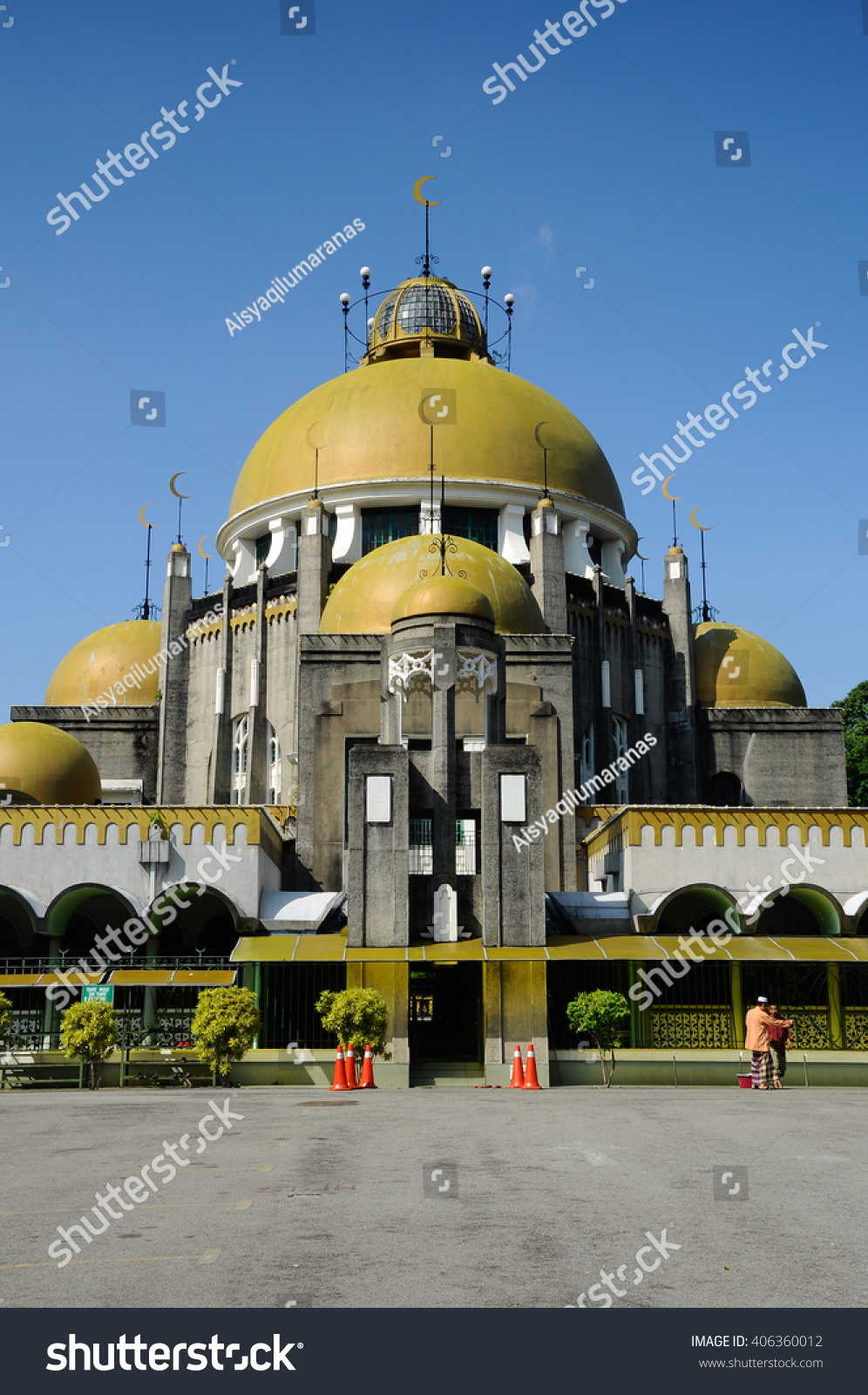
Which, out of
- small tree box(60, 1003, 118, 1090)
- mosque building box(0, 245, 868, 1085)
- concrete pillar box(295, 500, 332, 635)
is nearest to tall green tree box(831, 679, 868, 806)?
mosque building box(0, 245, 868, 1085)

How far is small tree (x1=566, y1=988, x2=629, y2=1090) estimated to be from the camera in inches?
874

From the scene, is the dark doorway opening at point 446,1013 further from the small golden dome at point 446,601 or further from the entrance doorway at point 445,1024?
the small golden dome at point 446,601

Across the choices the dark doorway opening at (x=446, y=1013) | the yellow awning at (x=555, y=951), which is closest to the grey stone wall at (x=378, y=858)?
the yellow awning at (x=555, y=951)

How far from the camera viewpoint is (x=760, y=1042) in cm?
2042

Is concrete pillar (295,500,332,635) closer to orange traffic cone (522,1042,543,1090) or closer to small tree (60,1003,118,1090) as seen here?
small tree (60,1003,118,1090)

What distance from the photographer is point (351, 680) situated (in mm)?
33062

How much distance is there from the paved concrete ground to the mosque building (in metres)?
7.26

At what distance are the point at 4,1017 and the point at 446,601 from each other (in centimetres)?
1223

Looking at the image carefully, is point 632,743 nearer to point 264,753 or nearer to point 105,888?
point 264,753

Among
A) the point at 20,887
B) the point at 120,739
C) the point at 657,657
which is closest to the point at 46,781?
the point at 20,887

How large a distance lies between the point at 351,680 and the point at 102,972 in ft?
37.1

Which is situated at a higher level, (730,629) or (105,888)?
(730,629)

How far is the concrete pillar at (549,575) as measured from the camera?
1522 inches
